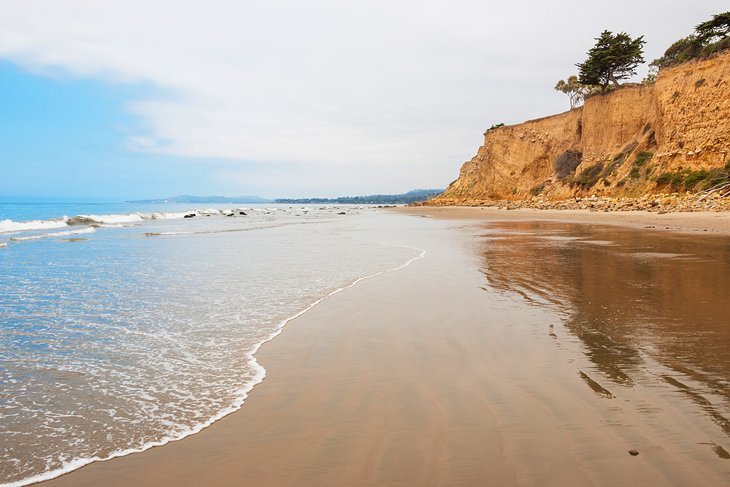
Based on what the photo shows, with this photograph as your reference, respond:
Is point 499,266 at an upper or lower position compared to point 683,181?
lower

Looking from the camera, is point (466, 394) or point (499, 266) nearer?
point (466, 394)

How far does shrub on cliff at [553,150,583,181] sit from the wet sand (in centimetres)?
5051

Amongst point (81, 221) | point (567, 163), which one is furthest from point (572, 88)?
point (81, 221)

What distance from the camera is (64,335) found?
6.25m

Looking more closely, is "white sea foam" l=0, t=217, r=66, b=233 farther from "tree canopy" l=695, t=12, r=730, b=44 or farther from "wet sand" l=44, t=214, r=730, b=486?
"tree canopy" l=695, t=12, r=730, b=44

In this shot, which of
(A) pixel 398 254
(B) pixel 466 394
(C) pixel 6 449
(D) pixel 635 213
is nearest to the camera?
(C) pixel 6 449

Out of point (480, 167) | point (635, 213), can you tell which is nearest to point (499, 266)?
point (635, 213)

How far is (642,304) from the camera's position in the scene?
721 cm

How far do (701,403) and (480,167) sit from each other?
254 ft

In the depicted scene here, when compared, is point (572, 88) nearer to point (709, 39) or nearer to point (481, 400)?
point (709, 39)

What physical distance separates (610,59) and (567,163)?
12.3 metres

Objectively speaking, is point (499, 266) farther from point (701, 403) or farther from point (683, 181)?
point (683, 181)

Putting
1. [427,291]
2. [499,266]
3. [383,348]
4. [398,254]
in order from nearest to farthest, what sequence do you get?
[383,348] → [427,291] → [499,266] → [398,254]

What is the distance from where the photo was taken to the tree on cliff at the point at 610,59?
4538cm
